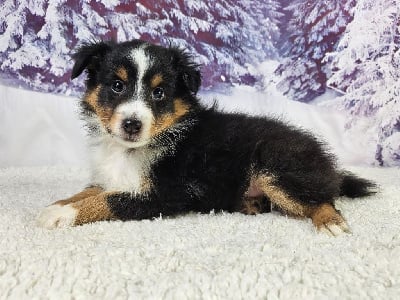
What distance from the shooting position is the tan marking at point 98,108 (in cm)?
319

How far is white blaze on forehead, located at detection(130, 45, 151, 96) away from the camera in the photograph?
10.4 feet

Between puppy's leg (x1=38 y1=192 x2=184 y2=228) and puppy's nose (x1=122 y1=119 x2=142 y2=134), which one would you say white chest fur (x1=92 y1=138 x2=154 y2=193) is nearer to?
puppy's leg (x1=38 y1=192 x2=184 y2=228)

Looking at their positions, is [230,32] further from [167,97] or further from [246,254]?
Result: [246,254]

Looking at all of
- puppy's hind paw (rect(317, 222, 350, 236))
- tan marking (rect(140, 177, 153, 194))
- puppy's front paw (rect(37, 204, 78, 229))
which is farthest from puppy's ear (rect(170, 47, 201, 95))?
puppy's hind paw (rect(317, 222, 350, 236))

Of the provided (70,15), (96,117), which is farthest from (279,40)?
(96,117)

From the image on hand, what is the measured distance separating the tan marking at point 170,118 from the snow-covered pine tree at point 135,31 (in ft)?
6.67

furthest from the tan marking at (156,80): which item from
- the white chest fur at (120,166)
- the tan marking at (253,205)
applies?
the tan marking at (253,205)

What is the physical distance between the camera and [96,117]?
3.39 meters

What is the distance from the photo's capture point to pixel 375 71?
5.58 meters

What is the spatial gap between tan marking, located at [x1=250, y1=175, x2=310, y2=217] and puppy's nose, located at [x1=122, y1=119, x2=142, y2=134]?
2.70 feet

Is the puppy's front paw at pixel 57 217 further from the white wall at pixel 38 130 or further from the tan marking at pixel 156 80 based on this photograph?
the white wall at pixel 38 130

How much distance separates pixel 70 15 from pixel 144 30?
0.76m

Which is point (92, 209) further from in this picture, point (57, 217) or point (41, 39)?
point (41, 39)

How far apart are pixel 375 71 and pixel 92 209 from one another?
3712 millimetres
